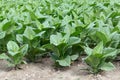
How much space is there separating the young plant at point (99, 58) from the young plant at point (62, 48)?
257 mm

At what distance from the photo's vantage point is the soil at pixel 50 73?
309 cm

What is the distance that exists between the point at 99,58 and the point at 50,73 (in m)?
0.54

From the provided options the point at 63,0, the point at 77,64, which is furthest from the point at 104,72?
the point at 63,0

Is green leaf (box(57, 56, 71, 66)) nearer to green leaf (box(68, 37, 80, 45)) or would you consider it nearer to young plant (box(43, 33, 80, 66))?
Result: young plant (box(43, 33, 80, 66))

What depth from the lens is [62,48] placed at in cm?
325

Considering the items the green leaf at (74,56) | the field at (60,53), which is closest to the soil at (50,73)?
the field at (60,53)

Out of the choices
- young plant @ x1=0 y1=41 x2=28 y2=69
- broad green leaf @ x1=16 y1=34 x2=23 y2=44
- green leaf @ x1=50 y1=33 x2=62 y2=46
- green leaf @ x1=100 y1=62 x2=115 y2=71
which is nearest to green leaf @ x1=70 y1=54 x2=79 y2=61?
green leaf @ x1=50 y1=33 x2=62 y2=46

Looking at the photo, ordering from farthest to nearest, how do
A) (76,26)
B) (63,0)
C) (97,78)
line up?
1. (63,0)
2. (76,26)
3. (97,78)

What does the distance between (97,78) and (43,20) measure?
1417 mm

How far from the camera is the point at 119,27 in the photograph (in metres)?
3.55

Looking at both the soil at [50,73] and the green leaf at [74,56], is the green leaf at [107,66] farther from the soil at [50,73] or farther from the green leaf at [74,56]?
the green leaf at [74,56]

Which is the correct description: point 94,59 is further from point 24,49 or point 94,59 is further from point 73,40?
point 24,49

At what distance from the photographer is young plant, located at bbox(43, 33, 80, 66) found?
3.22 meters

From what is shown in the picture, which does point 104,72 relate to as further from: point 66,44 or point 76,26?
point 76,26
